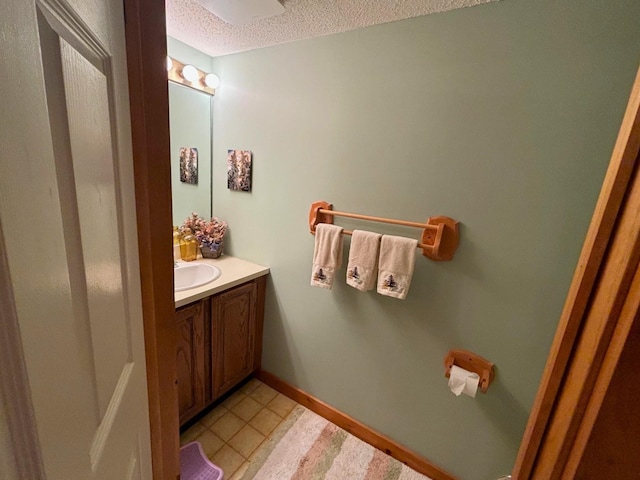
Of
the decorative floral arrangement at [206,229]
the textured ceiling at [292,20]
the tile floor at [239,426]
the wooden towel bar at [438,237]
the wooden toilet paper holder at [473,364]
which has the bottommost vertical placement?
the tile floor at [239,426]

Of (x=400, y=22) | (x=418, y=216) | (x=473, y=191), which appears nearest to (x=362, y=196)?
(x=418, y=216)

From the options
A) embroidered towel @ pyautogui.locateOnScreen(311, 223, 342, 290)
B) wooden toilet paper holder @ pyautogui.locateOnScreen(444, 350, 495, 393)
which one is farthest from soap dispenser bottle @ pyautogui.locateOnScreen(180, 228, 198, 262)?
wooden toilet paper holder @ pyautogui.locateOnScreen(444, 350, 495, 393)

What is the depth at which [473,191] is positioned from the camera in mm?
1150

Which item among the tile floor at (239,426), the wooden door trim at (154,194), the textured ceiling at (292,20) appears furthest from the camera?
the tile floor at (239,426)

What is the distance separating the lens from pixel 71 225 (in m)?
0.35

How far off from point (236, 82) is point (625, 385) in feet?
6.66

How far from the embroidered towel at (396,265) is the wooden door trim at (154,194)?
0.89 m

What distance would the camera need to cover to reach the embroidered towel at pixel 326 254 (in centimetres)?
140

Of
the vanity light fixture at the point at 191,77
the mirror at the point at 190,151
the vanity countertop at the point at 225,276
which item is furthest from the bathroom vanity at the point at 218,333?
the vanity light fixture at the point at 191,77

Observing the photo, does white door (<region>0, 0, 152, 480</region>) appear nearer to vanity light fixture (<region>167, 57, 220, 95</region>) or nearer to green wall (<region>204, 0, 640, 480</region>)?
green wall (<region>204, 0, 640, 480</region>)

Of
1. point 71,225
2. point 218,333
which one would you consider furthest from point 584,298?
point 218,333

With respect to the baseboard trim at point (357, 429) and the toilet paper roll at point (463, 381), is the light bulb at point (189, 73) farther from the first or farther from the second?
the toilet paper roll at point (463, 381)

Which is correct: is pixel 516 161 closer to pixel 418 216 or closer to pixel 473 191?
pixel 473 191

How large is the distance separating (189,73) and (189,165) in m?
0.56
